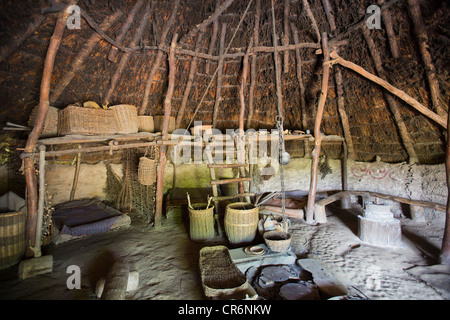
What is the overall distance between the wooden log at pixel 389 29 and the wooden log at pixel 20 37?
5682mm

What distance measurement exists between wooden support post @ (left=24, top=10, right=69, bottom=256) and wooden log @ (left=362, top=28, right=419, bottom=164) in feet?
18.0

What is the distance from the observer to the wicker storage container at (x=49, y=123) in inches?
161

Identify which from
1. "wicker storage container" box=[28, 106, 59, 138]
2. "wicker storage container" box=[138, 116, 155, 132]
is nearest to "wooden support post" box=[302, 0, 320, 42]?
"wicker storage container" box=[138, 116, 155, 132]

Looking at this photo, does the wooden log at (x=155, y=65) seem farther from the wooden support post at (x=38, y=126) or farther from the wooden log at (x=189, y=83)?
the wooden support post at (x=38, y=126)

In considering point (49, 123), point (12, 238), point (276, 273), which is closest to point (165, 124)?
point (49, 123)

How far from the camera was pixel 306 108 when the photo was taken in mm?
6863

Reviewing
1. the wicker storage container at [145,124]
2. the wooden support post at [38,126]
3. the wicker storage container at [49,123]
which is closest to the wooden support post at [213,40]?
the wicker storage container at [145,124]

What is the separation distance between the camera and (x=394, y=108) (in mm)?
5059

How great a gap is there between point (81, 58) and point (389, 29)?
A: 5879mm

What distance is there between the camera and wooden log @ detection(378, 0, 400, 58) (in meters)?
3.98
